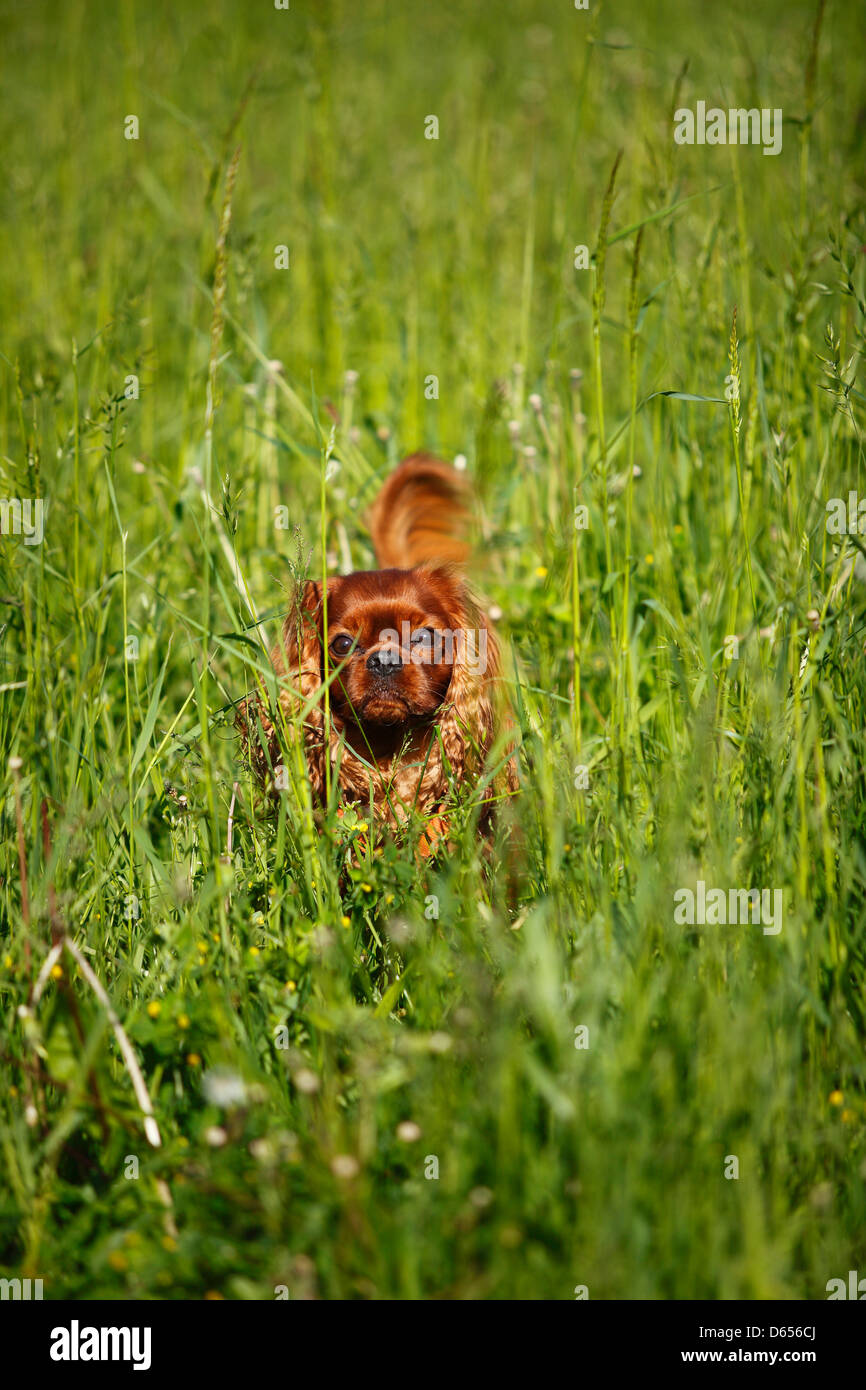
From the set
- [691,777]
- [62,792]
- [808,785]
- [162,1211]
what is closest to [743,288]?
[808,785]

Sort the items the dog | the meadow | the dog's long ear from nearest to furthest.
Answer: the meadow, the dog, the dog's long ear

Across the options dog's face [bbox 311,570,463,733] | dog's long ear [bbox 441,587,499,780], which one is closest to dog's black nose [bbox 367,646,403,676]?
dog's face [bbox 311,570,463,733]

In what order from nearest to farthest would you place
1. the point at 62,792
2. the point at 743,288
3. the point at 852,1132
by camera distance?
the point at 852,1132, the point at 62,792, the point at 743,288

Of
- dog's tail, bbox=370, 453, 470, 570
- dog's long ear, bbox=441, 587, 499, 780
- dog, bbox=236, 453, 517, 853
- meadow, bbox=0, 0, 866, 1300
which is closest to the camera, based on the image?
meadow, bbox=0, 0, 866, 1300

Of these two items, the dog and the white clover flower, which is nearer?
the white clover flower

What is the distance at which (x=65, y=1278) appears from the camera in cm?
146

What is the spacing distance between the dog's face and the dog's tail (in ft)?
0.71

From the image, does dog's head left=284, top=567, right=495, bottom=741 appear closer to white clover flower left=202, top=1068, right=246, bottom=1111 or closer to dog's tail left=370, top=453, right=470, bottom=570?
dog's tail left=370, top=453, right=470, bottom=570

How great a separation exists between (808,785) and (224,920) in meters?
1.15

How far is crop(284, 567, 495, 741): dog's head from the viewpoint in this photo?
2.72m

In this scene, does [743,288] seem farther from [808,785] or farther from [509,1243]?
[509,1243]

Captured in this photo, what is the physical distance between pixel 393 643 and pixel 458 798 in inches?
24.9
